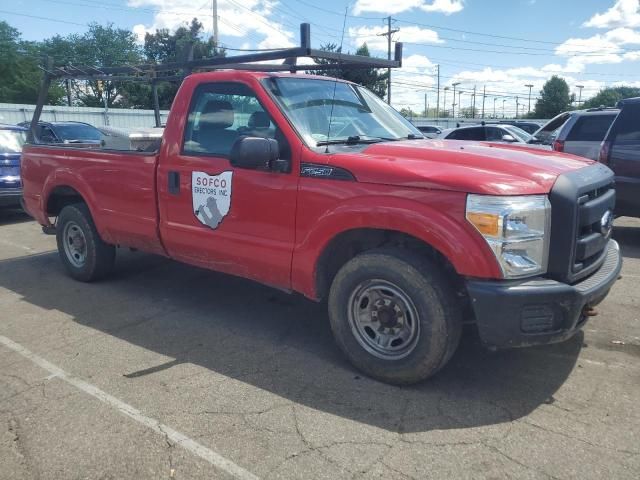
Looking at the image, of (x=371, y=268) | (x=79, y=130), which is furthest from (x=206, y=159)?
(x=79, y=130)

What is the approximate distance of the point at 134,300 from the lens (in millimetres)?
5449

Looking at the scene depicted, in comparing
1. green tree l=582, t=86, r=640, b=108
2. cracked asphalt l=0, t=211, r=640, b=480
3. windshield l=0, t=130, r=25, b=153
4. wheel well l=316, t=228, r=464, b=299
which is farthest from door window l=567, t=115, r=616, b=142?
green tree l=582, t=86, r=640, b=108

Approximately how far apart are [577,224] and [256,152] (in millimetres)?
2037

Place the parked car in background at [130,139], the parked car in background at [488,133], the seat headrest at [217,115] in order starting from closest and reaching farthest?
the seat headrest at [217,115] → the parked car in background at [130,139] → the parked car in background at [488,133]

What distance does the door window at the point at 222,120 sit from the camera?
421 cm

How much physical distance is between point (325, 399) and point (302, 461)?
Result: 0.64m

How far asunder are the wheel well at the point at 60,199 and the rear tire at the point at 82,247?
0.50ft

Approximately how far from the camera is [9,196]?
987 cm

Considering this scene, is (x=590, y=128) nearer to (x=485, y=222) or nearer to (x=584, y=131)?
(x=584, y=131)

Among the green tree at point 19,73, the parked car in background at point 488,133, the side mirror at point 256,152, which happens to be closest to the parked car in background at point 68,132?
the parked car in background at point 488,133

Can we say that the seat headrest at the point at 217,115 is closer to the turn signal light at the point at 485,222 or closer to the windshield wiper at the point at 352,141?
the windshield wiper at the point at 352,141

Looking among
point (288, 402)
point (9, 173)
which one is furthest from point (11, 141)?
point (288, 402)

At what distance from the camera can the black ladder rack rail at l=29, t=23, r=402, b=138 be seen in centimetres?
433

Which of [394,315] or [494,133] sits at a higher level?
[494,133]
